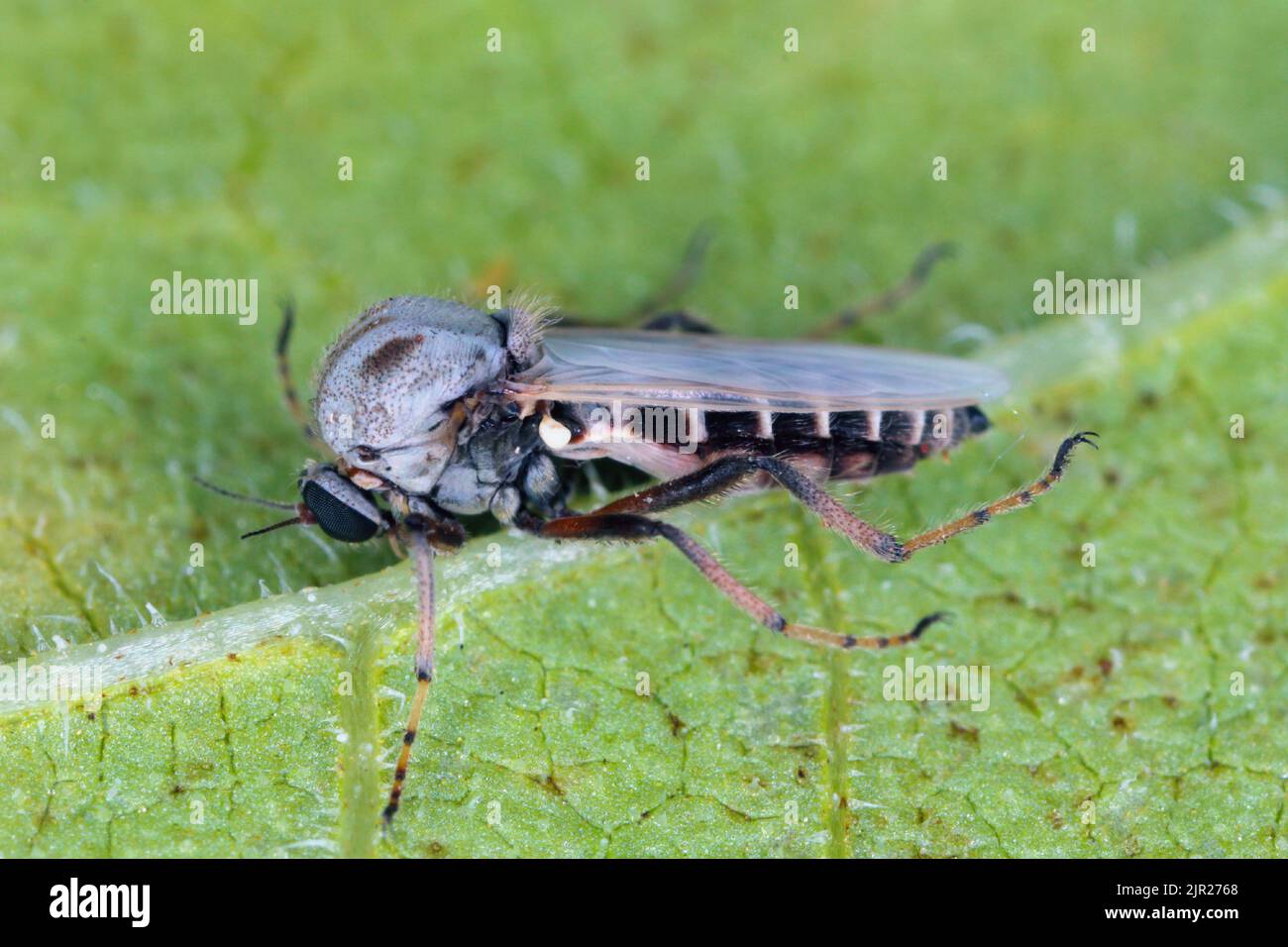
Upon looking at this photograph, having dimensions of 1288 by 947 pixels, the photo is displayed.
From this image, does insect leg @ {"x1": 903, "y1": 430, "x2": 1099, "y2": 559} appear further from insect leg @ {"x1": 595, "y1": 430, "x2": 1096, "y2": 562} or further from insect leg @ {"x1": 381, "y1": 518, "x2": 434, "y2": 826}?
insect leg @ {"x1": 381, "y1": 518, "x2": 434, "y2": 826}

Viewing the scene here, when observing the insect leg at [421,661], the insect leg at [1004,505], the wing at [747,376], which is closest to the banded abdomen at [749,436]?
the wing at [747,376]

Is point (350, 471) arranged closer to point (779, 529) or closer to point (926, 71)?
point (779, 529)

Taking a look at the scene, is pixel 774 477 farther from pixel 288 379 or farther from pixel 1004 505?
pixel 288 379

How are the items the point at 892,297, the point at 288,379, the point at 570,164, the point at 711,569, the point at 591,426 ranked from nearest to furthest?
the point at 711,569, the point at 591,426, the point at 288,379, the point at 892,297, the point at 570,164

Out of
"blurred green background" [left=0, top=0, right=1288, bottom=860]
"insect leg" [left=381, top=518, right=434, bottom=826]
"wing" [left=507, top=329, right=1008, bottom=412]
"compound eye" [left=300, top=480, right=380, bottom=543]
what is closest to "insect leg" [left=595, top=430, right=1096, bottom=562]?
"wing" [left=507, top=329, right=1008, bottom=412]

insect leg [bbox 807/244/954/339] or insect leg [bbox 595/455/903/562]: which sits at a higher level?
insect leg [bbox 807/244/954/339]

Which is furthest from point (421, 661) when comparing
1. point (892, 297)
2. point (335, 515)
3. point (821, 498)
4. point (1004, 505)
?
point (892, 297)

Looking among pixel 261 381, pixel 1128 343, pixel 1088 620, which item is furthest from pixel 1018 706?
pixel 261 381
